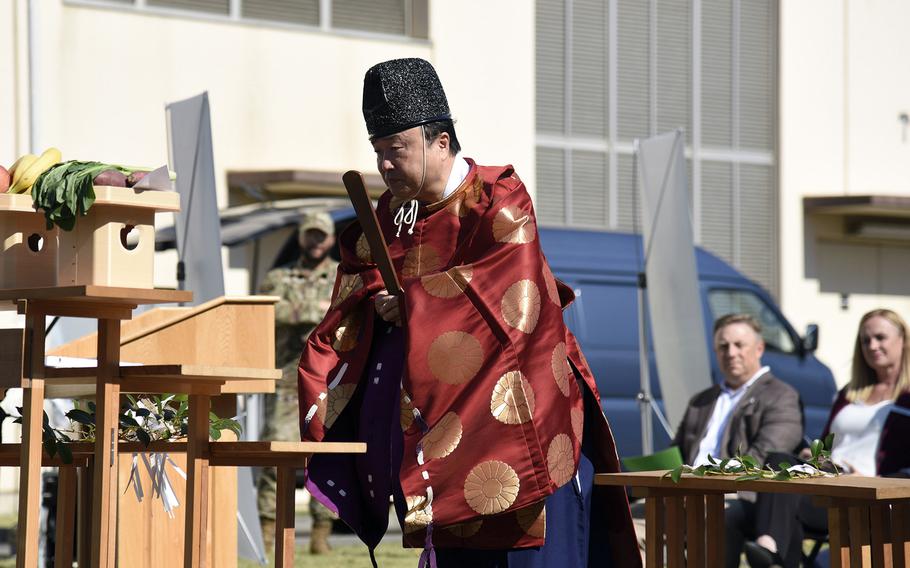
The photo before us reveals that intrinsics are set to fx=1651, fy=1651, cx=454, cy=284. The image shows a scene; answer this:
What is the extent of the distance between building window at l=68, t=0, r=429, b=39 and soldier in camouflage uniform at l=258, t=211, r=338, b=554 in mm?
5332

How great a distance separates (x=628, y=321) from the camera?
11328 millimetres

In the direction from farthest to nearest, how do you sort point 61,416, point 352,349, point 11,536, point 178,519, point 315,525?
point 11,536
point 315,525
point 61,416
point 178,519
point 352,349

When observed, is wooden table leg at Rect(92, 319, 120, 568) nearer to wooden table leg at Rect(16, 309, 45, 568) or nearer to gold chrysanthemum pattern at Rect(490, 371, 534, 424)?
wooden table leg at Rect(16, 309, 45, 568)

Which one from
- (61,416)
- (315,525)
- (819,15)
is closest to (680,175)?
(315,525)

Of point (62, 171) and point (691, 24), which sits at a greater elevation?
point (691, 24)

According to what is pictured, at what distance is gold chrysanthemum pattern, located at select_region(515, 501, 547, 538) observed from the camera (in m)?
4.27

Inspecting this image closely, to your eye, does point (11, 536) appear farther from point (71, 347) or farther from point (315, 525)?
point (71, 347)

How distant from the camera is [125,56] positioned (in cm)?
1384

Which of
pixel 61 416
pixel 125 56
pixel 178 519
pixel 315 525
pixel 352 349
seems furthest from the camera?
pixel 125 56

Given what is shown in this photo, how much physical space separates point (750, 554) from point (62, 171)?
3.95 m

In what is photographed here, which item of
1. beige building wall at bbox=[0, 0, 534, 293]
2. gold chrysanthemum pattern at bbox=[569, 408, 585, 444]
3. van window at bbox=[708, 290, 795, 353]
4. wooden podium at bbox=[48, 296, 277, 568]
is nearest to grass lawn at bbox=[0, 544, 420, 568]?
wooden podium at bbox=[48, 296, 277, 568]

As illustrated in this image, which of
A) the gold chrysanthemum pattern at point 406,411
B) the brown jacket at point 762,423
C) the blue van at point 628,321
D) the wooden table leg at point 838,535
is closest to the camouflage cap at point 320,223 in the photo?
the blue van at point 628,321

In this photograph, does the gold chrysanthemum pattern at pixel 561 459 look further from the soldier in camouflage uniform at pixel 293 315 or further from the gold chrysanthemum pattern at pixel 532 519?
the soldier in camouflage uniform at pixel 293 315

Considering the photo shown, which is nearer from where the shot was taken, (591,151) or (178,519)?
(178,519)
